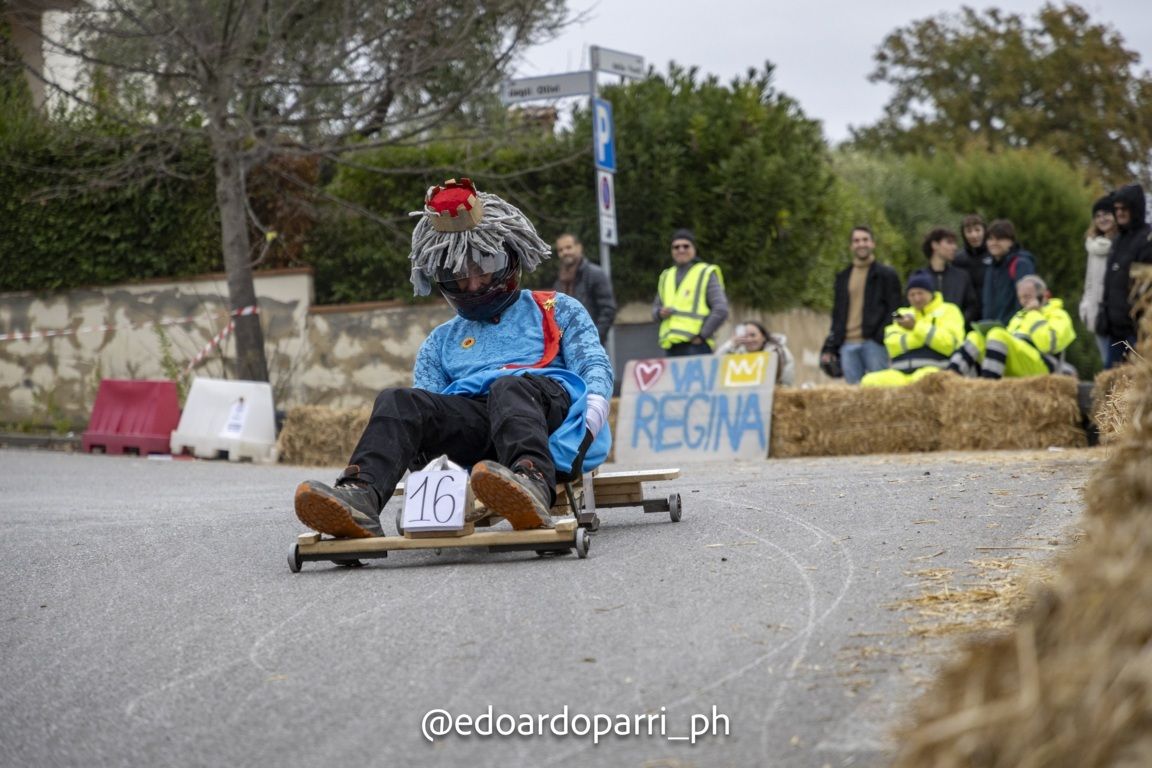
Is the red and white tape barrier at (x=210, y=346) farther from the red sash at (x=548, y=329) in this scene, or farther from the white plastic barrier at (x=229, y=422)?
the red sash at (x=548, y=329)

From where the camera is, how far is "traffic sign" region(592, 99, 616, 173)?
14.7 m

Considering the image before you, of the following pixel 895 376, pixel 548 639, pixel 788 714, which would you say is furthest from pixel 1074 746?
pixel 895 376

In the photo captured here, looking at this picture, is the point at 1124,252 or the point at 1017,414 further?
the point at 1017,414

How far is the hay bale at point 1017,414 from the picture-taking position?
12.5 m

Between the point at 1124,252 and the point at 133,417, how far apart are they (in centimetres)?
942

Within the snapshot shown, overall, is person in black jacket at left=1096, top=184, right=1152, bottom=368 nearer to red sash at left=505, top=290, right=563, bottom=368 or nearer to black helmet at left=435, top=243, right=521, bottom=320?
red sash at left=505, top=290, right=563, bottom=368

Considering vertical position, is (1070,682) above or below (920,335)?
below

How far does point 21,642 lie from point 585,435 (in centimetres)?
260

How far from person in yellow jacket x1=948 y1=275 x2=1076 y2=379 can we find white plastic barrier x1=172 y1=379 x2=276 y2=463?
636cm

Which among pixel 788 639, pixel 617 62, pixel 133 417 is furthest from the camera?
pixel 133 417

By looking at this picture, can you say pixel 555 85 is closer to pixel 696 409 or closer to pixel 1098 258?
pixel 696 409

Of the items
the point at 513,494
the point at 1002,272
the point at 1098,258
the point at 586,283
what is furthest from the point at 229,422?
the point at 513,494

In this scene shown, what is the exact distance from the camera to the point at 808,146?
60.3ft

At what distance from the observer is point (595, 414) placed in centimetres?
716
